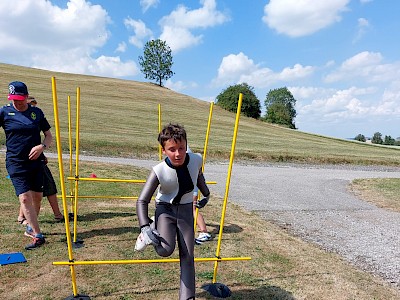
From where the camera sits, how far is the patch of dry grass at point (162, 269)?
14.7 feet

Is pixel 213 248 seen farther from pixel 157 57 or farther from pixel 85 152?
pixel 157 57

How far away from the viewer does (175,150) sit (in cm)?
370

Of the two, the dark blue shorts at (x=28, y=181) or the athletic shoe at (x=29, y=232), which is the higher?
the dark blue shorts at (x=28, y=181)

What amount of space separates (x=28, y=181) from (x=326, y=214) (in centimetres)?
733

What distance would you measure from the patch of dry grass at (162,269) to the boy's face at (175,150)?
170 centimetres

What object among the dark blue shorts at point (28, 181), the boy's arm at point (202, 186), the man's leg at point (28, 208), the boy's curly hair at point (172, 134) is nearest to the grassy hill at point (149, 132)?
the dark blue shorts at point (28, 181)

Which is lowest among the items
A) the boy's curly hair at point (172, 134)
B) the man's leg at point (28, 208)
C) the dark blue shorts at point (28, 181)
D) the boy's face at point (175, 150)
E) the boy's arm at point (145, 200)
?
the man's leg at point (28, 208)

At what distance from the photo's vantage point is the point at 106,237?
624 cm

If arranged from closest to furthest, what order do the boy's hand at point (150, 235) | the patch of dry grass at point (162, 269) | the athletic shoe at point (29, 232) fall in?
the boy's hand at point (150, 235) → the patch of dry grass at point (162, 269) → the athletic shoe at point (29, 232)

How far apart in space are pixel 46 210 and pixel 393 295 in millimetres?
6348

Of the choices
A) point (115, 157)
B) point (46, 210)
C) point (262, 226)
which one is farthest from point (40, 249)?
point (115, 157)

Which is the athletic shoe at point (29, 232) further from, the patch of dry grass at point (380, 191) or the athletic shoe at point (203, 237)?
the patch of dry grass at point (380, 191)

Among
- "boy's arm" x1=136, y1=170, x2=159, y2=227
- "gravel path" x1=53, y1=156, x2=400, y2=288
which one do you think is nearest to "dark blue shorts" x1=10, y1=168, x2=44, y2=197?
"boy's arm" x1=136, y1=170, x2=159, y2=227

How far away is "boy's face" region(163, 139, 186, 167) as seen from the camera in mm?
3677
